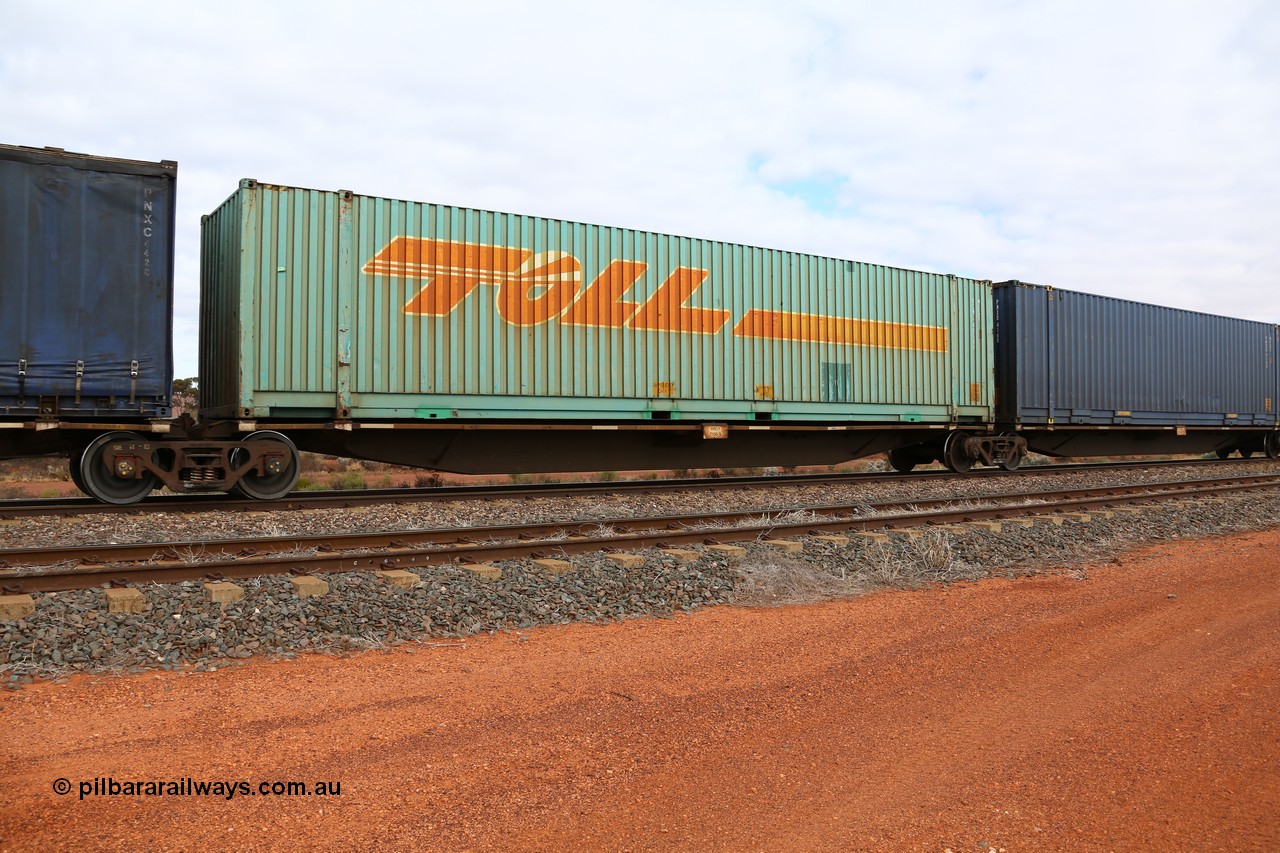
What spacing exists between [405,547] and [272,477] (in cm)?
381

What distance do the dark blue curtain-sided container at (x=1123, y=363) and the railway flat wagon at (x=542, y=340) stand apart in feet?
6.21

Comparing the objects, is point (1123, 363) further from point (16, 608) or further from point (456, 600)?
point (16, 608)

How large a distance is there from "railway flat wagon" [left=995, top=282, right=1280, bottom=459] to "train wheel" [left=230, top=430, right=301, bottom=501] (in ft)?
41.4

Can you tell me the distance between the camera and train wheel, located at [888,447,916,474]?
17038mm

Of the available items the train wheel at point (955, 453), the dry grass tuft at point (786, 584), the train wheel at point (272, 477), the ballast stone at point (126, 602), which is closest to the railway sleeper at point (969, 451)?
the train wheel at point (955, 453)

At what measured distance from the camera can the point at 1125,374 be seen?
17672 millimetres

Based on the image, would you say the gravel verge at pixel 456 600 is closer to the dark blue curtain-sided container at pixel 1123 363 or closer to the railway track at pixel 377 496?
the railway track at pixel 377 496

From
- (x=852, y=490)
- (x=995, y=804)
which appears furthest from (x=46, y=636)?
(x=852, y=490)

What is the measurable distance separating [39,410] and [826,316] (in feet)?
34.7

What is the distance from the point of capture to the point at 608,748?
11.3 ft

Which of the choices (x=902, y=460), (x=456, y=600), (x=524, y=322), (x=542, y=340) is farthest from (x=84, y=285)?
(x=902, y=460)

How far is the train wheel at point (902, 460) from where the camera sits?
55.9ft

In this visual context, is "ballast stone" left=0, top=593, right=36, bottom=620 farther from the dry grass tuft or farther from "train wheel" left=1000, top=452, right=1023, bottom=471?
"train wheel" left=1000, top=452, right=1023, bottom=471

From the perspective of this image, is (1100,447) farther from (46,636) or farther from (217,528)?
(46,636)
